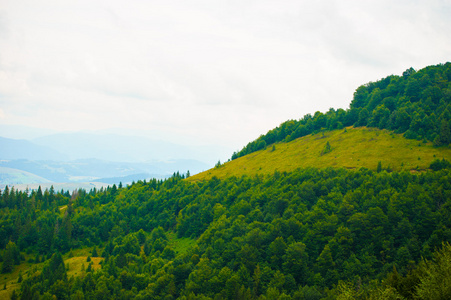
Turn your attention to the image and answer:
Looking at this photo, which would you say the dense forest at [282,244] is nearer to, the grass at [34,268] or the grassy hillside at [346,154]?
the grass at [34,268]

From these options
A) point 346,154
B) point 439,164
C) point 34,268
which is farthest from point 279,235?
point 34,268

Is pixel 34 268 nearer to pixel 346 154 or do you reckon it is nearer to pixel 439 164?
pixel 346 154

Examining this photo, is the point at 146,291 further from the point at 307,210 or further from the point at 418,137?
the point at 418,137

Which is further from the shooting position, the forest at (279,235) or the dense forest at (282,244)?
the dense forest at (282,244)

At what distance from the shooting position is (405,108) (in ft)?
495

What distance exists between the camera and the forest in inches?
2965

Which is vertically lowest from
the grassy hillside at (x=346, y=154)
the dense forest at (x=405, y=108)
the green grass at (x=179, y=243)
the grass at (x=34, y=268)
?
the grass at (x=34, y=268)

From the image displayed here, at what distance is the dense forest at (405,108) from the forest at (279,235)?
0.64 m

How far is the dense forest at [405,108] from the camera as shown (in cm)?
13612

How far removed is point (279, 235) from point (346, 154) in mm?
65395

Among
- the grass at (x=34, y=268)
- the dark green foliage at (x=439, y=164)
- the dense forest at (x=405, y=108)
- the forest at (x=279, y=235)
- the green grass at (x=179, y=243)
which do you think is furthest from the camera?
the dense forest at (x=405, y=108)

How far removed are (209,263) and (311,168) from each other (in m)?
64.7

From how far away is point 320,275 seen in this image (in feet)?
256

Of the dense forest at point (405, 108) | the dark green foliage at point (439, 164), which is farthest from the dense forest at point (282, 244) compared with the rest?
the dense forest at point (405, 108)
